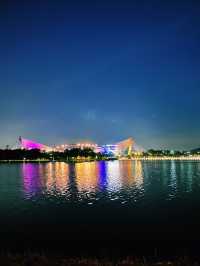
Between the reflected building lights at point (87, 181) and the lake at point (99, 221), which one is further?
the reflected building lights at point (87, 181)

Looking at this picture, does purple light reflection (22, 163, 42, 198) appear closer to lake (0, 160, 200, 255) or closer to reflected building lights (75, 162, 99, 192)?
lake (0, 160, 200, 255)

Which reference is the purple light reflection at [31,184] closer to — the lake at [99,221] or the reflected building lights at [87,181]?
the lake at [99,221]

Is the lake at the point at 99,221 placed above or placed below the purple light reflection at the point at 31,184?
below

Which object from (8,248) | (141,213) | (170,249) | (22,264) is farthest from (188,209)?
(22,264)

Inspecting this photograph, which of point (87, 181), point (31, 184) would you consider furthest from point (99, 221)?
point (87, 181)

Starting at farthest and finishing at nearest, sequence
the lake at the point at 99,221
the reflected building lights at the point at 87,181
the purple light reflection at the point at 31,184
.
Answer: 1. the reflected building lights at the point at 87,181
2. the purple light reflection at the point at 31,184
3. the lake at the point at 99,221

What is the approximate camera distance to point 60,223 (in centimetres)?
1583

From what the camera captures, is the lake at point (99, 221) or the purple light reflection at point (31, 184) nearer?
the lake at point (99, 221)

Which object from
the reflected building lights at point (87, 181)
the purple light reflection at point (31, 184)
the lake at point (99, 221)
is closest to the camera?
the lake at point (99, 221)

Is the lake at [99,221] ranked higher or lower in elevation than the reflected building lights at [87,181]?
lower

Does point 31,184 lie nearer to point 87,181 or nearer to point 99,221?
point 87,181

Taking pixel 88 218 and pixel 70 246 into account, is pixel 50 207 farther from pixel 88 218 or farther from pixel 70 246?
pixel 70 246

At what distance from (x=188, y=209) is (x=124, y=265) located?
41.1 feet

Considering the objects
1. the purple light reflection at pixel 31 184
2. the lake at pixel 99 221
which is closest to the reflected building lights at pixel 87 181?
the purple light reflection at pixel 31 184
